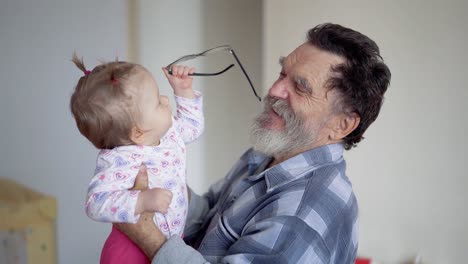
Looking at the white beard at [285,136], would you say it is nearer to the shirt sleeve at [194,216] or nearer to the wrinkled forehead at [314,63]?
the wrinkled forehead at [314,63]

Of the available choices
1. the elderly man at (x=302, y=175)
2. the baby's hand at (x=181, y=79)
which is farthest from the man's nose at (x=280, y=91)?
the baby's hand at (x=181, y=79)

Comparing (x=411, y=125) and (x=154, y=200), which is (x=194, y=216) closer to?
(x=154, y=200)

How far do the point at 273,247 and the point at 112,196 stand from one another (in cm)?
36

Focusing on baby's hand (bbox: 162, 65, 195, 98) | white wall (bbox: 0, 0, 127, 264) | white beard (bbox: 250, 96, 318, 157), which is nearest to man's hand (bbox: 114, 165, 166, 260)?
baby's hand (bbox: 162, 65, 195, 98)

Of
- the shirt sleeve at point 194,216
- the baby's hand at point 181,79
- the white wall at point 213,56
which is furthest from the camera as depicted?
the white wall at point 213,56

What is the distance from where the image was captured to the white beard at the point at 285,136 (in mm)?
1227

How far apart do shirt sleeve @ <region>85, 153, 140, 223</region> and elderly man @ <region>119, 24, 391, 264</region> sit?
0.14ft

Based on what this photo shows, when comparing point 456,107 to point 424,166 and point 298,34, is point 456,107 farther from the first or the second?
point 298,34

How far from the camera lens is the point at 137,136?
3.28ft

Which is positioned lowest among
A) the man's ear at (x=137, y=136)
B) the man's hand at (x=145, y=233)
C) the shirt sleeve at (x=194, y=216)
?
the shirt sleeve at (x=194, y=216)

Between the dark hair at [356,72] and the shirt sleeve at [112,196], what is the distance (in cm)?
59

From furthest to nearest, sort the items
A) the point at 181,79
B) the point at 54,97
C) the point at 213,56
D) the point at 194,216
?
the point at 213,56, the point at 54,97, the point at 194,216, the point at 181,79

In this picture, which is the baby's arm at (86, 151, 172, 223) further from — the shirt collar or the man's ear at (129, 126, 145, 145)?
the shirt collar

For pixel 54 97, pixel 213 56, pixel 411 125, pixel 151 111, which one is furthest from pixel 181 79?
A: pixel 213 56
